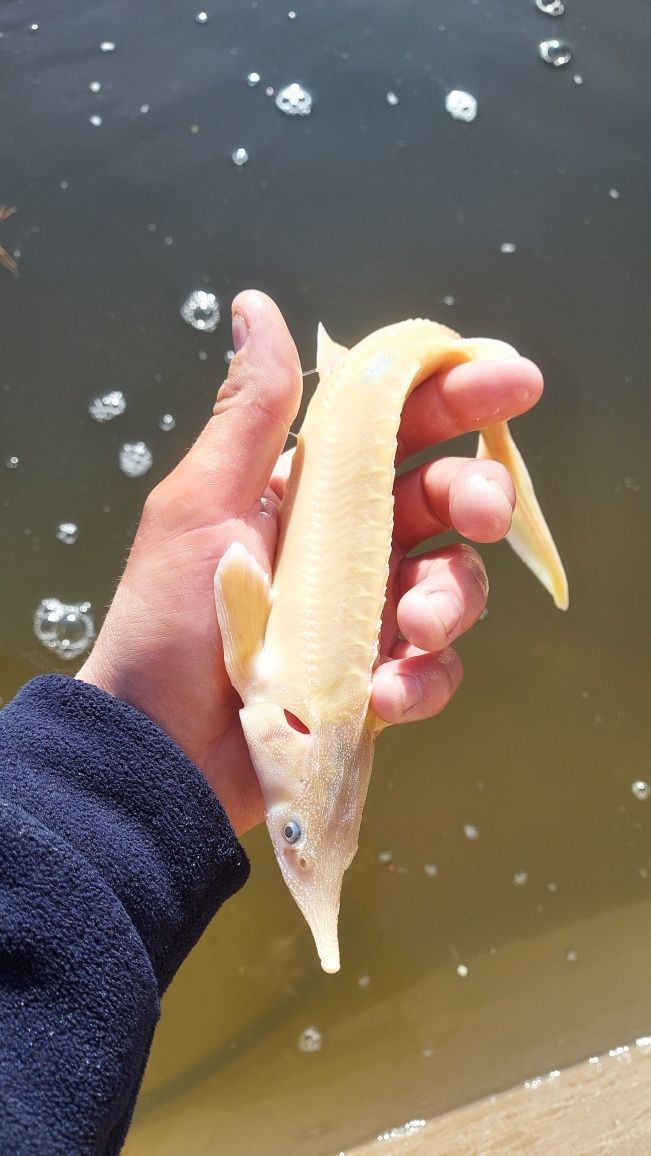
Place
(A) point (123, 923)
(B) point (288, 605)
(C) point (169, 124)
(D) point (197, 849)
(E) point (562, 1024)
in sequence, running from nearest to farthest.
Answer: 1. (A) point (123, 923)
2. (D) point (197, 849)
3. (B) point (288, 605)
4. (E) point (562, 1024)
5. (C) point (169, 124)

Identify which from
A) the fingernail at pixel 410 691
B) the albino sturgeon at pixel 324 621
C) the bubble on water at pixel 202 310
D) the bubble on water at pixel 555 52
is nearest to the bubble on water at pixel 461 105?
the bubble on water at pixel 555 52

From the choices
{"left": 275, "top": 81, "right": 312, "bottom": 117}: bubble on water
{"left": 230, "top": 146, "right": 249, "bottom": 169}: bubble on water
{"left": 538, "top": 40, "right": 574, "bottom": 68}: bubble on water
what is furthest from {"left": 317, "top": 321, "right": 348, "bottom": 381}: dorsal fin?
{"left": 538, "top": 40, "right": 574, "bottom": 68}: bubble on water

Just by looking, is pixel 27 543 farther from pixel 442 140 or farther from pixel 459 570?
pixel 442 140

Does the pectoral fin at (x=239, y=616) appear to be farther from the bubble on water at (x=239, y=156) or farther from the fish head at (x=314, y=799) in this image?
the bubble on water at (x=239, y=156)

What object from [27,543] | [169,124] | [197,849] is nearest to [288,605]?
[197,849]

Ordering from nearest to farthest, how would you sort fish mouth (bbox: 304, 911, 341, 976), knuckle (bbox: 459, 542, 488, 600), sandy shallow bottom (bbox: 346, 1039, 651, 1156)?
fish mouth (bbox: 304, 911, 341, 976), knuckle (bbox: 459, 542, 488, 600), sandy shallow bottom (bbox: 346, 1039, 651, 1156)

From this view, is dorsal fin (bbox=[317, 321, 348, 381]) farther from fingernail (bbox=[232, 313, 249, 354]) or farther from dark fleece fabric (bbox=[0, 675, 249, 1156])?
dark fleece fabric (bbox=[0, 675, 249, 1156])
